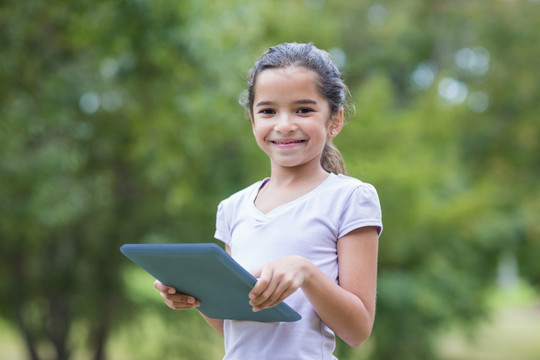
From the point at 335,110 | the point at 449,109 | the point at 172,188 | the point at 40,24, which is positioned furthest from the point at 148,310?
the point at 335,110

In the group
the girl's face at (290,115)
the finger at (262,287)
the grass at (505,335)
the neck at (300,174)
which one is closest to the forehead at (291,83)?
the girl's face at (290,115)

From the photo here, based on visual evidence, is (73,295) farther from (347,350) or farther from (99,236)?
(347,350)

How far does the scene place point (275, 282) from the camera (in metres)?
1.12

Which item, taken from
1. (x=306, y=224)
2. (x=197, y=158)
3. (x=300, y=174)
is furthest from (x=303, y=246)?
(x=197, y=158)

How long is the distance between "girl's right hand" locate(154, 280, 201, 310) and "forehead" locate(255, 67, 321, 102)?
407 millimetres

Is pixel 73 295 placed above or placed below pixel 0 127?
below

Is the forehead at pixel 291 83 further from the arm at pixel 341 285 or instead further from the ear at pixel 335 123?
the arm at pixel 341 285

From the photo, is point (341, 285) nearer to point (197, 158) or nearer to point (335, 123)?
point (335, 123)

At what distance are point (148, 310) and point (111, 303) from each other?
1.57ft

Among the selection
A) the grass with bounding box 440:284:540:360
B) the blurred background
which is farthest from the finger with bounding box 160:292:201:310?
the grass with bounding box 440:284:540:360

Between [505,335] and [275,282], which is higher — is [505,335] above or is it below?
below

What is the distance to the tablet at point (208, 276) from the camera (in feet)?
3.60

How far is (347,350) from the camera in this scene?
7.74 metres

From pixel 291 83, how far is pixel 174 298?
0.45 m
